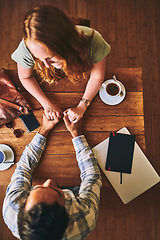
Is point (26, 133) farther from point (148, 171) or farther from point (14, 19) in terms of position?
point (14, 19)

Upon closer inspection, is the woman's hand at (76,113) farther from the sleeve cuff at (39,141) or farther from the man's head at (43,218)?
the man's head at (43,218)

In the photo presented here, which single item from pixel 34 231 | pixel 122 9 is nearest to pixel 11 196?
pixel 34 231

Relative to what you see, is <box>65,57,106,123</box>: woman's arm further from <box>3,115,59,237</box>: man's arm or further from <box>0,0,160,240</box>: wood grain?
<box>0,0,160,240</box>: wood grain

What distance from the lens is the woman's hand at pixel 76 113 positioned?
118cm

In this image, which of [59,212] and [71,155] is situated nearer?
[59,212]

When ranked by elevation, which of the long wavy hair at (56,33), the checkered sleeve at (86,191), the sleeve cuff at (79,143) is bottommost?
the checkered sleeve at (86,191)

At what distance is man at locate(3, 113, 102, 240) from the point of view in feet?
2.77

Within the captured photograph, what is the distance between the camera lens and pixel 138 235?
70.1 inches

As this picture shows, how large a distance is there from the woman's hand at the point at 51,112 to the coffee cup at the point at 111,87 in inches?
13.2

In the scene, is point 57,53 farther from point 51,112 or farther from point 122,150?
point 122,150

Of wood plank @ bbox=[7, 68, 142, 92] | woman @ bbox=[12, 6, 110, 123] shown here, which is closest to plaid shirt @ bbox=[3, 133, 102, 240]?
woman @ bbox=[12, 6, 110, 123]

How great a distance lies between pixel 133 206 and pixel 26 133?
1.25 m

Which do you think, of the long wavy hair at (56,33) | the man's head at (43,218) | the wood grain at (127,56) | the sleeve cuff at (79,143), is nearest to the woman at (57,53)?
the long wavy hair at (56,33)

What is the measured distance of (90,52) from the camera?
1062 millimetres
